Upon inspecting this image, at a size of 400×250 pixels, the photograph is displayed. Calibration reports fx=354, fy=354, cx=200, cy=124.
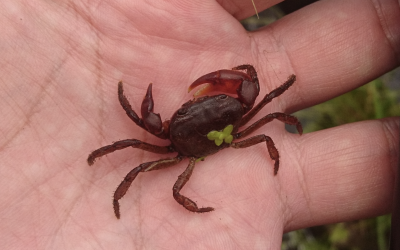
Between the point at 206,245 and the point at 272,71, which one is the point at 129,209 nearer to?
the point at 206,245

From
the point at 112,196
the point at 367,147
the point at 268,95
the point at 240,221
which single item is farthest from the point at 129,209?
the point at 367,147

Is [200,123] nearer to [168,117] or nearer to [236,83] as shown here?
[168,117]

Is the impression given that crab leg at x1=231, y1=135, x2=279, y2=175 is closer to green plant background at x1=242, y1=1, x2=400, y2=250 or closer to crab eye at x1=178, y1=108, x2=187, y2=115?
crab eye at x1=178, y1=108, x2=187, y2=115

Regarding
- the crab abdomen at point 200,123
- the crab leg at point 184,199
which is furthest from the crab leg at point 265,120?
the crab leg at point 184,199

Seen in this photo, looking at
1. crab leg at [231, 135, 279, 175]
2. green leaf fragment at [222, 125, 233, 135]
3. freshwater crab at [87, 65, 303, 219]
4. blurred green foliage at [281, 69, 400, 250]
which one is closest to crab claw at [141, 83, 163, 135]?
freshwater crab at [87, 65, 303, 219]

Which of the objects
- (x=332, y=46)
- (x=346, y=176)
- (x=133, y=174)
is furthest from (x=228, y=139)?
(x=332, y=46)
